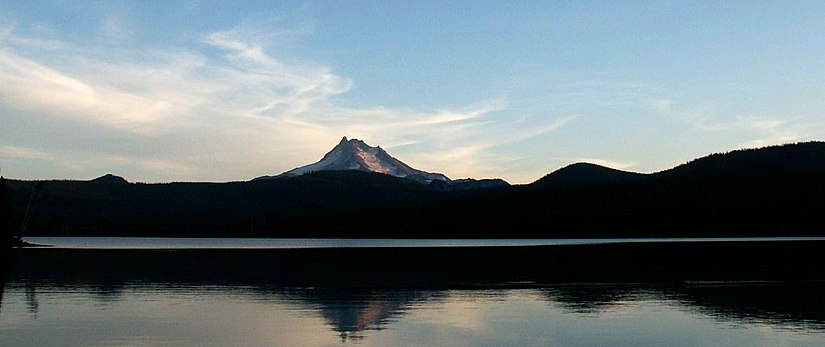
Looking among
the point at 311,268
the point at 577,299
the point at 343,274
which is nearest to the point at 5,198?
the point at 311,268

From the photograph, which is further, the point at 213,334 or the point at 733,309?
the point at 733,309

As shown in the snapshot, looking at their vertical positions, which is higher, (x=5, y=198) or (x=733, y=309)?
(x=5, y=198)

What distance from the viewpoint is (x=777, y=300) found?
136 ft

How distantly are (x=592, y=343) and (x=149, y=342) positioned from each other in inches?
546

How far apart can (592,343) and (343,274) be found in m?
35.8

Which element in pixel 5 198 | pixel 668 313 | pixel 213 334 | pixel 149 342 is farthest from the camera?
pixel 5 198

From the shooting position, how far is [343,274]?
204 ft

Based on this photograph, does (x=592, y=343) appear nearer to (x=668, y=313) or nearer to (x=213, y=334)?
(x=668, y=313)

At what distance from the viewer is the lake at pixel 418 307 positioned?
29312 mm

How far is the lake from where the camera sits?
2931 centimetres

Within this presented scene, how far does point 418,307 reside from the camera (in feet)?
127

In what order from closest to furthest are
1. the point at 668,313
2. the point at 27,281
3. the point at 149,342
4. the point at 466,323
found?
1. the point at 149,342
2. the point at 466,323
3. the point at 668,313
4. the point at 27,281

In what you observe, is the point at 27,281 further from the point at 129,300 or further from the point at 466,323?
the point at 466,323

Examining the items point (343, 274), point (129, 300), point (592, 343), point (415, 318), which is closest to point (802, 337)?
point (592, 343)
